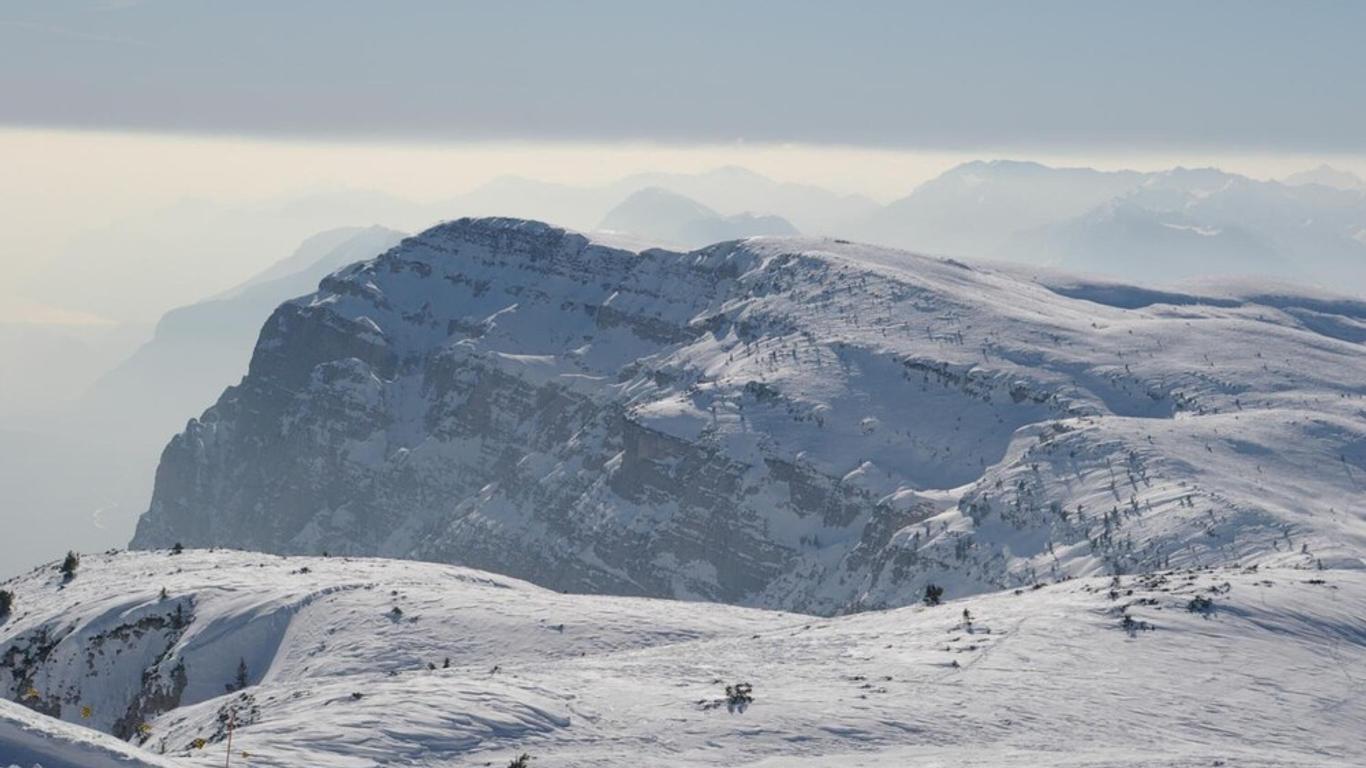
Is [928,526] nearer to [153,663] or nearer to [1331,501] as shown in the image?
[1331,501]

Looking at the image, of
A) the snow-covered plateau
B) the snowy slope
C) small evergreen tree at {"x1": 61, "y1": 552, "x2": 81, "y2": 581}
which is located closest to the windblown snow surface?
the snowy slope

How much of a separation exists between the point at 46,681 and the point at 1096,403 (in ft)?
429

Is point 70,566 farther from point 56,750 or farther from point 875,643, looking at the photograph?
point 56,750

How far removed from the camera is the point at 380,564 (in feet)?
358

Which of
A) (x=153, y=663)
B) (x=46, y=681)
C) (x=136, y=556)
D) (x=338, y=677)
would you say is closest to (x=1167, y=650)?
(x=338, y=677)

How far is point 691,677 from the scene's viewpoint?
60.3m

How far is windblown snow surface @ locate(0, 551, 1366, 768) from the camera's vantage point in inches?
1875

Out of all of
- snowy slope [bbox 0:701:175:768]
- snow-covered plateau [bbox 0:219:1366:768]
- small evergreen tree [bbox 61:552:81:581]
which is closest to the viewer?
snowy slope [bbox 0:701:175:768]

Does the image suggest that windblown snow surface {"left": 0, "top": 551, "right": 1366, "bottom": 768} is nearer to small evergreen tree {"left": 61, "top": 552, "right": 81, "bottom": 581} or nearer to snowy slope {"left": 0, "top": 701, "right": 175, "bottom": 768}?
snowy slope {"left": 0, "top": 701, "right": 175, "bottom": 768}

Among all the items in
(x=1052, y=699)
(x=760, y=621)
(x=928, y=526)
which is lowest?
(x=928, y=526)

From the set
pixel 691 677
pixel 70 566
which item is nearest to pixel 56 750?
pixel 691 677

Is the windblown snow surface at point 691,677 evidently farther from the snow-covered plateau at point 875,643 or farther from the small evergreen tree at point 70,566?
the small evergreen tree at point 70,566

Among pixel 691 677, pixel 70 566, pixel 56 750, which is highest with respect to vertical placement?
pixel 56 750

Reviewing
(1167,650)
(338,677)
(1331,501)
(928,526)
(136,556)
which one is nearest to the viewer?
(1167,650)
